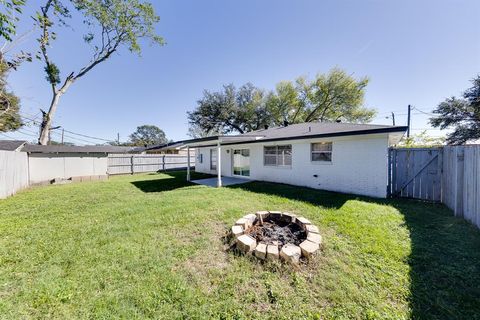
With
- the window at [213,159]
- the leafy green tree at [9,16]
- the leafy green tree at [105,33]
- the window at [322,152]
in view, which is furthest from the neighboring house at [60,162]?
the window at [322,152]

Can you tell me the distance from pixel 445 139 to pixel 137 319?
87.9ft

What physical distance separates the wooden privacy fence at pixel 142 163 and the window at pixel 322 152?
584 inches

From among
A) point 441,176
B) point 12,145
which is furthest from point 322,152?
point 12,145

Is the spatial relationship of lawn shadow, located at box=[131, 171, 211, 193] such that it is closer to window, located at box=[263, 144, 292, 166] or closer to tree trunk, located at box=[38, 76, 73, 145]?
window, located at box=[263, 144, 292, 166]

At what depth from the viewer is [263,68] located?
652 inches

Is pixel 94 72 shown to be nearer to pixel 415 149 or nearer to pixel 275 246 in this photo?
pixel 275 246

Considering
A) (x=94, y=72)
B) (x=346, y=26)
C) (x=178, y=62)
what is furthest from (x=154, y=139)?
(x=346, y=26)

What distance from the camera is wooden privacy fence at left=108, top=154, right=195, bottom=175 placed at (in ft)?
50.8

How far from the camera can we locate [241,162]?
1241cm

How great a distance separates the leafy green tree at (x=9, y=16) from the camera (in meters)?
3.00

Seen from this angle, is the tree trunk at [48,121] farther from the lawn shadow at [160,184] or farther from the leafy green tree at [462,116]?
the leafy green tree at [462,116]

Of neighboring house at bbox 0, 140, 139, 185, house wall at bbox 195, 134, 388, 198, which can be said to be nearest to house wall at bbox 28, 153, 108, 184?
neighboring house at bbox 0, 140, 139, 185

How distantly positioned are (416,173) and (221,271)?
307 inches

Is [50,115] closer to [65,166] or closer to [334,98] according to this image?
[65,166]
